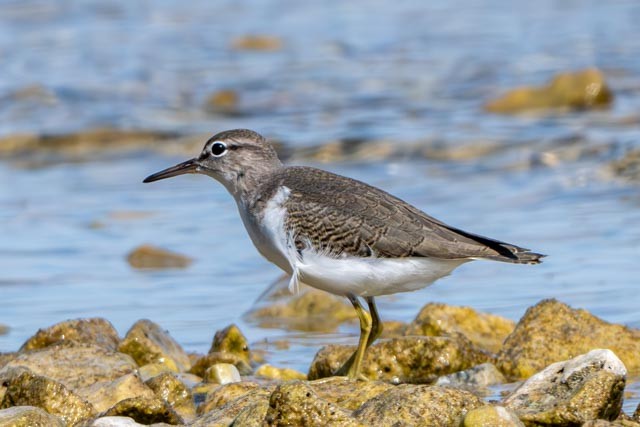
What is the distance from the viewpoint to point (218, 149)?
23.9ft

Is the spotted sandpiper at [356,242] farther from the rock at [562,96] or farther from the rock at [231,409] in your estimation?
the rock at [562,96]

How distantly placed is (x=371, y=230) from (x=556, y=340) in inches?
47.6

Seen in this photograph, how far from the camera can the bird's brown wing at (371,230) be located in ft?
20.8

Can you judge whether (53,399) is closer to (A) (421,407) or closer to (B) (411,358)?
(A) (421,407)

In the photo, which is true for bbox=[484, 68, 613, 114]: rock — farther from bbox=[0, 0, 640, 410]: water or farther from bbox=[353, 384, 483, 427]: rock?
bbox=[353, 384, 483, 427]: rock

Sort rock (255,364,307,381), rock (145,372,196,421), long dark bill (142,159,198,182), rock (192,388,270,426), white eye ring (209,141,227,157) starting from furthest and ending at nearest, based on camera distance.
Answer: long dark bill (142,159,198,182) < white eye ring (209,141,227,157) < rock (255,364,307,381) < rock (145,372,196,421) < rock (192,388,270,426)

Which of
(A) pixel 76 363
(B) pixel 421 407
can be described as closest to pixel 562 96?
(A) pixel 76 363

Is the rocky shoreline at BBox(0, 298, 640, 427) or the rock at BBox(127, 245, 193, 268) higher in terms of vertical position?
the rock at BBox(127, 245, 193, 268)

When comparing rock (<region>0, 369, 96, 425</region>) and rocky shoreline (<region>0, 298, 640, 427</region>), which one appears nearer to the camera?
rocky shoreline (<region>0, 298, 640, 427</region>)

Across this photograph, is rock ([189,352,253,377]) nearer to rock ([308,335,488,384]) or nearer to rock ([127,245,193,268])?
rock ([308,335,488,384])

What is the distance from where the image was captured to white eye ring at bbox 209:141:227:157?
725cm

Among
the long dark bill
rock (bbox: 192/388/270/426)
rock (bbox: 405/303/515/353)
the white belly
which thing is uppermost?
the long dark bill

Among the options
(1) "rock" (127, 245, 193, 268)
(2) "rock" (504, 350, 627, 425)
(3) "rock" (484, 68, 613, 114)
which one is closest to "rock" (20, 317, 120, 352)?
(1) "rock" (127, 245, 193, 268)

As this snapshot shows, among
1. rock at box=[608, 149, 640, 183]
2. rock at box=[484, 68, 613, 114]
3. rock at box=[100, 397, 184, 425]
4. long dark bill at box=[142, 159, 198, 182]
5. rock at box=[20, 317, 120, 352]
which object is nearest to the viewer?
rock at box=[100, 397, 184, 425]
